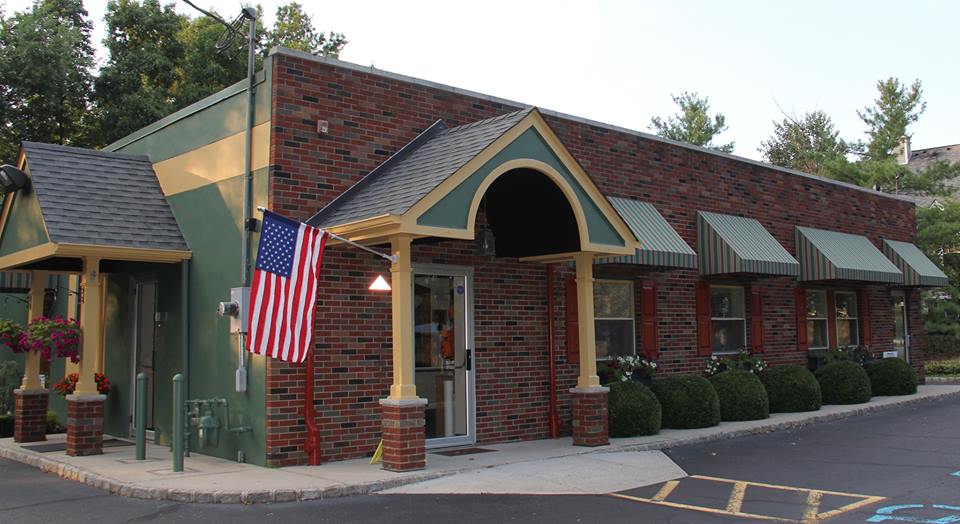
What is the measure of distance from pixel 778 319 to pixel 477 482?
10.3 metres

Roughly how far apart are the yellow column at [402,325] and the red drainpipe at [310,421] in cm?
115

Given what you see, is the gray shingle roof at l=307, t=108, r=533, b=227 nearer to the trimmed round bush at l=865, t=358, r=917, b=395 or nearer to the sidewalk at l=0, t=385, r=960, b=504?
the sidewalk at l=0, t=385, r=960, b=504

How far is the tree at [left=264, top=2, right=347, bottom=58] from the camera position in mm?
35656

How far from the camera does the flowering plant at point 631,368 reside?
13500 millimetres

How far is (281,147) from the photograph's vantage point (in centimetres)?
1044

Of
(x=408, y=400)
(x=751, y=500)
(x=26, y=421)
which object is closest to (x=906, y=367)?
(x=751, y=500)

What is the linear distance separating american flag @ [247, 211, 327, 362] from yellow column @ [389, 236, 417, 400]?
92 centimetres

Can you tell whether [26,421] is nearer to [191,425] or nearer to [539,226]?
[191,425]

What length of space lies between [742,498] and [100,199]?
9.28m

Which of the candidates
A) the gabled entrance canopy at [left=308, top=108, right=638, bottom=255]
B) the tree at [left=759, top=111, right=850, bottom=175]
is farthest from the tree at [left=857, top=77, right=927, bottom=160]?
the gabled entrance canopy at [left=308, top=108, right=638, bottom=255]

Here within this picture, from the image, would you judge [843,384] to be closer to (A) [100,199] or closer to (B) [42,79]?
(A) [100,199]

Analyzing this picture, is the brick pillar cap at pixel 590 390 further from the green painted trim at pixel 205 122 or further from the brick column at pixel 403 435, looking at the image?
the green painted trim at pixel 205 122

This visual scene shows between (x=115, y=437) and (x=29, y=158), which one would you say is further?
(x=115, y=437)

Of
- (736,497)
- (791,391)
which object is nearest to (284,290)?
(736,497)
